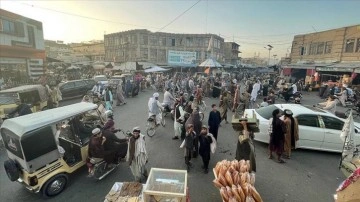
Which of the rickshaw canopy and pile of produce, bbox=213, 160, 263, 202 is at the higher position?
the rickshaw canopy

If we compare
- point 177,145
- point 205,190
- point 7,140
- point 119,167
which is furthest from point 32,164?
point 177,145

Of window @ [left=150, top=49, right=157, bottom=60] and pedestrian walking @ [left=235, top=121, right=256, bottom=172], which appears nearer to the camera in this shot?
pedestrian walking @ [left=235, top=121, right=256, bottom=172]

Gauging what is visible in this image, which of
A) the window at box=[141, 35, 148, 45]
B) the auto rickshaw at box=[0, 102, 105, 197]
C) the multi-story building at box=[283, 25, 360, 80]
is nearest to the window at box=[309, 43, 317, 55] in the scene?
the multi-story building at box=[283, 25, 360, 80]

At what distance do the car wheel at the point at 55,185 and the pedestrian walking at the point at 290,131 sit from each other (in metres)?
6.68

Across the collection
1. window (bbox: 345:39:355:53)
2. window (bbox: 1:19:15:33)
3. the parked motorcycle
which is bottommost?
the parked motorcycle

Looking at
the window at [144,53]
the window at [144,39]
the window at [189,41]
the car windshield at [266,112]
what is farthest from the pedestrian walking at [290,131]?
the window at [189,41]

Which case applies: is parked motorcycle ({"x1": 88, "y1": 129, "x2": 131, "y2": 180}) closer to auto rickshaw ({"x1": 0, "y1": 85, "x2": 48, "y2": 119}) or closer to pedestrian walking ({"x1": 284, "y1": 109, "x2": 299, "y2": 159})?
pedestrian walking ({"x1": 284, "y1": 109, "x2": 299, "y2": 159})

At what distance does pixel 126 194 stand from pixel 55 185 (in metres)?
2.32

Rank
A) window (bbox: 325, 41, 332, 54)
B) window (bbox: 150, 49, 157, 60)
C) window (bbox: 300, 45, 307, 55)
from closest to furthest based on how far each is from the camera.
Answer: window (bbox: 325, 41, 332, 54) < window (bbox: 300, 45, 307, 55) < window (bbox: 150, 49, 157, 60)

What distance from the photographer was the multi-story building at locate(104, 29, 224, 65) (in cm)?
4306

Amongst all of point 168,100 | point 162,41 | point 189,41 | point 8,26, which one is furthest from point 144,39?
point 168,100

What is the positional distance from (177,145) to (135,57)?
1503 inches

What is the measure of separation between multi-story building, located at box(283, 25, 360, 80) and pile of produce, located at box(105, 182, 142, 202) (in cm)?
2250

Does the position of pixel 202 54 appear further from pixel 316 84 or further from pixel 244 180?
pixel 244 180
